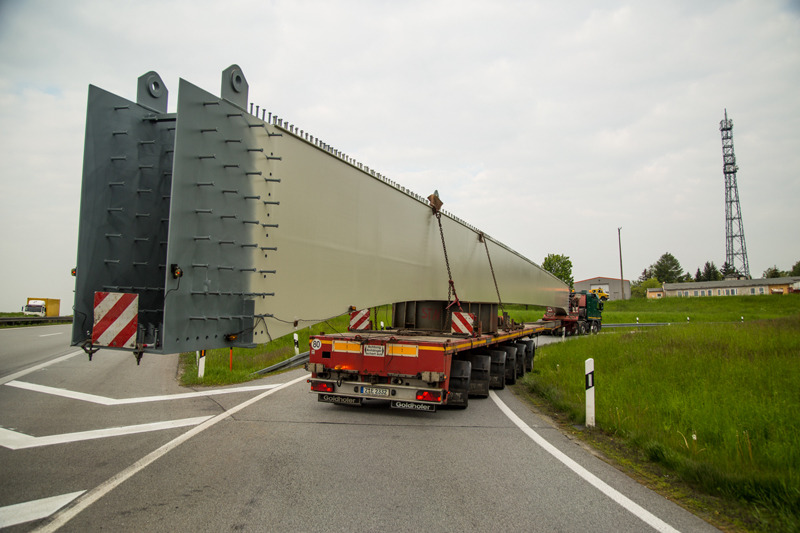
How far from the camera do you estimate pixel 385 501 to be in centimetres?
416

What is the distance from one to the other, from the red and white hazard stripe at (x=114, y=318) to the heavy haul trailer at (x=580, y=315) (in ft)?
79.4

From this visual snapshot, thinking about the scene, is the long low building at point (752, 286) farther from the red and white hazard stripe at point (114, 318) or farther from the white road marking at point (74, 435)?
the red and white hazard stripe at point (114, 318)

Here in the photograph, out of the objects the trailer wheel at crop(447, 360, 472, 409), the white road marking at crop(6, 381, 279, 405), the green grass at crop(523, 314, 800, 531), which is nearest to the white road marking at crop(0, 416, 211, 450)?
the white road marking at crop(6, 381, 279, 405)

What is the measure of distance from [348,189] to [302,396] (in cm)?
433

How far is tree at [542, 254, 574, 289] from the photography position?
82188 millimetres

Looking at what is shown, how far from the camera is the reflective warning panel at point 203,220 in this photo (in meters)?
4.77

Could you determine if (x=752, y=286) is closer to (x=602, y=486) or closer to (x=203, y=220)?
(x=602, y=486)

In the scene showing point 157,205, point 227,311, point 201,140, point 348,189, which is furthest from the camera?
point 348,189

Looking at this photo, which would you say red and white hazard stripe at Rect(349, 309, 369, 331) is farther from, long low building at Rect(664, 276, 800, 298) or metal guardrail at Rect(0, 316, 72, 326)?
long low building at Rect(664, 276, 800, 298)

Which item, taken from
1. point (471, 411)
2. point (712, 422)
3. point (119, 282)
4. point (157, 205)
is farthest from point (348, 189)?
point (712, 422)

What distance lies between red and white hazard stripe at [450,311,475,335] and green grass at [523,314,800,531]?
2111 millimetres

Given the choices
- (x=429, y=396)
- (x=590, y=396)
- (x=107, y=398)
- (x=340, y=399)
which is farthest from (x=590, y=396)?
(x=107, y=398)

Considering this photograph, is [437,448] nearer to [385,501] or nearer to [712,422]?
[385,501]

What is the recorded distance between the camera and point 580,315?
29625 millimetres
